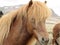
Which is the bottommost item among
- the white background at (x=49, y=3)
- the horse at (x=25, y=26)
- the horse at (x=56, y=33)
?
the horse at (x=56, y=33)

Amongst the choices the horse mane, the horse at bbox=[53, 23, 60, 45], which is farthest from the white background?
the horse mane

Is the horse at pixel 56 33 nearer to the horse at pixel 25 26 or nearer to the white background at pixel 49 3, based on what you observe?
the white background at pixel 49 3

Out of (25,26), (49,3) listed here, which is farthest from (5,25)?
(49,3)

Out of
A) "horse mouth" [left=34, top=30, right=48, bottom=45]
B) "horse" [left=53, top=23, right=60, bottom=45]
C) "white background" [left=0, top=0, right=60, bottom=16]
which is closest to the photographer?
"horse mouth" [left=34, top=30, right=48, bottom=45]

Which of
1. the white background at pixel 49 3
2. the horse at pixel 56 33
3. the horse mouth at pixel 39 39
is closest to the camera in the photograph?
the horse mouth at pixel 39 39

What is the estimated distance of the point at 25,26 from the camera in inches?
75.8

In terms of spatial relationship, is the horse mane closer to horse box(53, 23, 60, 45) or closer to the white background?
horse box(53, 23, 60, 45)

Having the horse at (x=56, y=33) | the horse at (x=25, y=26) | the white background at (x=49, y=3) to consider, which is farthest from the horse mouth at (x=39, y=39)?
the white background at (x=49, y=3)

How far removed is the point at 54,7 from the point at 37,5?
7.54 feet

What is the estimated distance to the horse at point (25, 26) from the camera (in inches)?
74.7

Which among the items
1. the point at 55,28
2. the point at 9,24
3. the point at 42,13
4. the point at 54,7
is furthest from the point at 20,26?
the point at 54,7

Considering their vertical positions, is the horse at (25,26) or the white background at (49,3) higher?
the horse at (25,26)

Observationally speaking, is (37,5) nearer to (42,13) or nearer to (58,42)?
(42,13)

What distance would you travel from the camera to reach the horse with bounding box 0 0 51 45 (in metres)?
1.90
